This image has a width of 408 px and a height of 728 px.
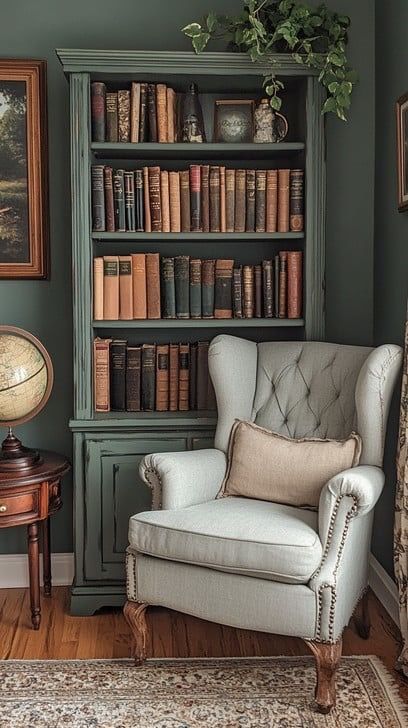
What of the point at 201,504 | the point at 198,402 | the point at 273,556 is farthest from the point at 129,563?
the point at 198,402

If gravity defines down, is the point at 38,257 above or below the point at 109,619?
above

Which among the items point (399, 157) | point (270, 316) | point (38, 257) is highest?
point (399, 157)

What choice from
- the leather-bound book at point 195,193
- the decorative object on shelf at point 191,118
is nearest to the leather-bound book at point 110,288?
the leather-bound book at point 195,193

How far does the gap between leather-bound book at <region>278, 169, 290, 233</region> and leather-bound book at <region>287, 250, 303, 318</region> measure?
0.11 meters

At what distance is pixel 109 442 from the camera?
126 inches

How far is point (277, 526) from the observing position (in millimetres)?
2518

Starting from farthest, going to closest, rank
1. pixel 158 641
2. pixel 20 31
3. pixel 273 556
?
pixel 20 31 < pixel 158 641 < pixel 273 556

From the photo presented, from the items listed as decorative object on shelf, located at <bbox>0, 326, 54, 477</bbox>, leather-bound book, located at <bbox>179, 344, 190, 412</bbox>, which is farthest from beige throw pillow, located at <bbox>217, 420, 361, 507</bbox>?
decorative object on shelf, located at <bbox>0, 326, 54, 477</bbox>

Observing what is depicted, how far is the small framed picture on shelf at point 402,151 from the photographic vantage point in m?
2.96

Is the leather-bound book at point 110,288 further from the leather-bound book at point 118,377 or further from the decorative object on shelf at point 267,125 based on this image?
the decorative object on shelf at point 267,125

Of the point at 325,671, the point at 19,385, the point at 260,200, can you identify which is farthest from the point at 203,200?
the point at 325,671

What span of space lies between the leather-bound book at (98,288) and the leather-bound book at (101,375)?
4.5 inches

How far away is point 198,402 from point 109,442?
0.40m

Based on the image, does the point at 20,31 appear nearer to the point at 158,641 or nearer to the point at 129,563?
the point at 129,563
